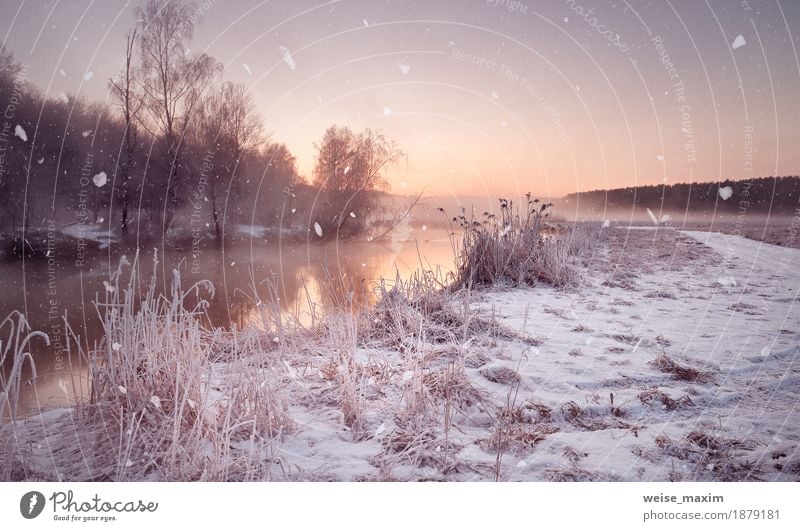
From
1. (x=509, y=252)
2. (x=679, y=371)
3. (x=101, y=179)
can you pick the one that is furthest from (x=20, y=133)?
(x=509, y=252)

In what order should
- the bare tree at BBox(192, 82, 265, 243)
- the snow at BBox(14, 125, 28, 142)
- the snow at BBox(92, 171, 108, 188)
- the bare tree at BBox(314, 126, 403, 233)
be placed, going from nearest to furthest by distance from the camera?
the snow at BBox(14, 125, 28, 142) < the bare tree at BBox(192, 82, 265, 243) < the bare tree at BBox(314, 126, 403, 233) < the snow at BBox(92, 171, 108, 188)

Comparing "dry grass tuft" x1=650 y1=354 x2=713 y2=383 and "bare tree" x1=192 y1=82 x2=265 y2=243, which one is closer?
"dry grass tuft" x1=650 y1=354 x2=713 y2=383

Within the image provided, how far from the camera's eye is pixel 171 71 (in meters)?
3.34

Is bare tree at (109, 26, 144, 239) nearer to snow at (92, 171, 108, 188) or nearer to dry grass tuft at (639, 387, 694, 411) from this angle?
snow at (92, 171, 108, 188)

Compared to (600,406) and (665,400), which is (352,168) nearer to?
(600,406)

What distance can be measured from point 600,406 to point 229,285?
17.2 ft

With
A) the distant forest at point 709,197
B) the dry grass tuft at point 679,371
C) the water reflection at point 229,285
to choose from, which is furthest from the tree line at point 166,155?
the distant forest at point 709,197

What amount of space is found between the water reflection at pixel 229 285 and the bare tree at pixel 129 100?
1152 millimetres

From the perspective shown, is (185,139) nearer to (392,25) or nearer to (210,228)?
(210,228)

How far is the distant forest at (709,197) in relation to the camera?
9.22 ft

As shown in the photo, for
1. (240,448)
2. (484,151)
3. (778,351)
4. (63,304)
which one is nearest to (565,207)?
(484,151)
